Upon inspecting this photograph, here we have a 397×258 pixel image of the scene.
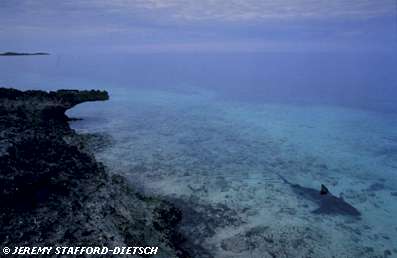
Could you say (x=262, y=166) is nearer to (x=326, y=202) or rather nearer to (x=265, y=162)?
(x=265, y=162)

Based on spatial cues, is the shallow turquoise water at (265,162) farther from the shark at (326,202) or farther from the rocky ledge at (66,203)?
the rocky ledge at (66,203)

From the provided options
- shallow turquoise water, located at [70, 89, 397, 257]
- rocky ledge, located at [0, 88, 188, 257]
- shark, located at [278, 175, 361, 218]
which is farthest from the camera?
shark, located at [278, 175, 361, 218]

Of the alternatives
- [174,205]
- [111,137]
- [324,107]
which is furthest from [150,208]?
[324,107]

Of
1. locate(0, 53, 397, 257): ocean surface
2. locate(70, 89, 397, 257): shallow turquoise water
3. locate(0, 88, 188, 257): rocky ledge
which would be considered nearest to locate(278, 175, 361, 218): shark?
locate(0, 53, 397, 257): ocean surface

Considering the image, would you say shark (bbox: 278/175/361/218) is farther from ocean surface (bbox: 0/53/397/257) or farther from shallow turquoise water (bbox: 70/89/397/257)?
shallow turquoise water (bbox: 70/89/397/257)

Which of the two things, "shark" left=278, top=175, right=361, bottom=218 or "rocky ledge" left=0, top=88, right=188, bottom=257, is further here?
"shark" left=278, top=175, right=361, bottom=218

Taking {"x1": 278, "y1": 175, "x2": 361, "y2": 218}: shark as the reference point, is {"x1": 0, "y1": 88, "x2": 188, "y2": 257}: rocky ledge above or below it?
above

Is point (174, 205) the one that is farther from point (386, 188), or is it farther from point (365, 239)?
point (386, 188)
